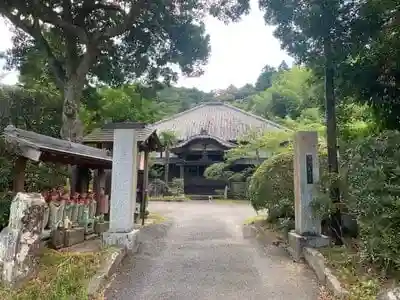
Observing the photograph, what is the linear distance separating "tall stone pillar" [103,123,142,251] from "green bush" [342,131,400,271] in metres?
4.12

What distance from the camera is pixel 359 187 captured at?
5.52 m

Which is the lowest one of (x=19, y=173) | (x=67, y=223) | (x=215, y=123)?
(x=67, y=223)

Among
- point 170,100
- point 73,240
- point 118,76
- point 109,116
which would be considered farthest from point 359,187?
point 170,100

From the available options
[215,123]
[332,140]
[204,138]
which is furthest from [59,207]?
[215,123]

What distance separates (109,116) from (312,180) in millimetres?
14843

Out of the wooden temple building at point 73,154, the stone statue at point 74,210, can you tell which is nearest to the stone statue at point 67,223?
the stone statue at point 74,210

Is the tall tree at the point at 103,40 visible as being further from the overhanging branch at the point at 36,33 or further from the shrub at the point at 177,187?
the shrub at the point at 177,187

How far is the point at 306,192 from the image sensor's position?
289 inches

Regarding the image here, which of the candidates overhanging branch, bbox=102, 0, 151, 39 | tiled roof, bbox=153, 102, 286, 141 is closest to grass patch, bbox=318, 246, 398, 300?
overhanging branch, bbox=102, 0, 151, 39

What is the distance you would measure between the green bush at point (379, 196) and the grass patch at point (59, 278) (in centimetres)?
383

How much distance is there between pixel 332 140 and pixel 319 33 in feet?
6.69

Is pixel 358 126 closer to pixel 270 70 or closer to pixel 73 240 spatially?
pixel 73 240

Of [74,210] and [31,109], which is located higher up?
[31,109]

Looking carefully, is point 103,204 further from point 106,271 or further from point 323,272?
point 323,272
